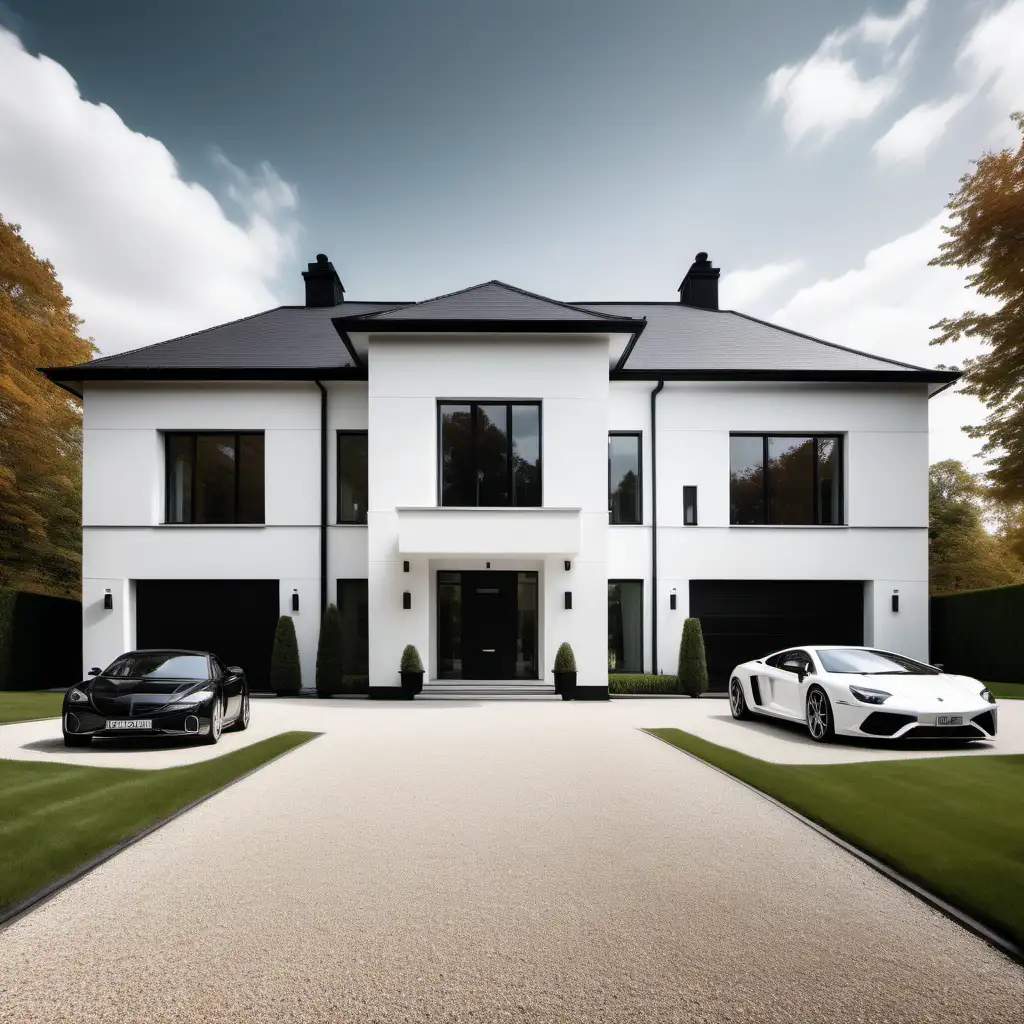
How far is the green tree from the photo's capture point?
29781 mm

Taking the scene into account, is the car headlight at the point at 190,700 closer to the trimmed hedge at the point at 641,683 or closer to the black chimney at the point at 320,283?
the trimmed hedge at the point at 641,683

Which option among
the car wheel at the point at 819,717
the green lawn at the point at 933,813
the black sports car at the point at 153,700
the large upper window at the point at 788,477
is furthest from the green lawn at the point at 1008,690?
the black sports car at the point at 153,700

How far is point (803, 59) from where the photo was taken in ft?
36.9

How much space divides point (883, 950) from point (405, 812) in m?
3.61

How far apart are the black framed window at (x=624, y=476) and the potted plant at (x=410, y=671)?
235 inches

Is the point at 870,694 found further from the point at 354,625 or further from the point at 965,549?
the point at 965,549

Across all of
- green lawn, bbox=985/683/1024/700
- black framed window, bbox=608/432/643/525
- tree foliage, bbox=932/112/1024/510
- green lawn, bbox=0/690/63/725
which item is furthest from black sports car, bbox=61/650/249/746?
tree foliage, bbox=932/112/1024/510

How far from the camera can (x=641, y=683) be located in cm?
1584

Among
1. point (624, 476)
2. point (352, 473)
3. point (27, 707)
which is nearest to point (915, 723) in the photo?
point (624, 476)

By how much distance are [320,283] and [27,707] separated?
49.1 feet

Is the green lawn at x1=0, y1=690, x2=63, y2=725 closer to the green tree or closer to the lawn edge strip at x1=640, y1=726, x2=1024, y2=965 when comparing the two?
the lawn edge strip at x1=640, y1=726, x2=1024, y2=965

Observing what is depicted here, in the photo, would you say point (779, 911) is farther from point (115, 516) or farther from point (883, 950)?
point (115, 516)

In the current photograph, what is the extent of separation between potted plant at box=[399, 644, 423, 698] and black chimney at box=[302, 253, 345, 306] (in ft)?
42.4

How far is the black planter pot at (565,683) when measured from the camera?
1467 cm
